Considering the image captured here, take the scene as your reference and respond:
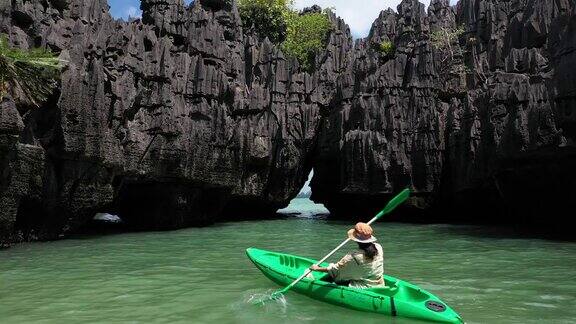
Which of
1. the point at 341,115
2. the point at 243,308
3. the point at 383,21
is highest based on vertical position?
the point at 383,21

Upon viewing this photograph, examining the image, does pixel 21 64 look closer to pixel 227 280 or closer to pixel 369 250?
pixel 227 280

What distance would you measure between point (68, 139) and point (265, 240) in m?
8.46

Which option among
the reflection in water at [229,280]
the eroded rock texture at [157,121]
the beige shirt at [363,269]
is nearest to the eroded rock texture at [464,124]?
the eroded rock texture at [157,121]

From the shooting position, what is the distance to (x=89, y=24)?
2231 centimetres

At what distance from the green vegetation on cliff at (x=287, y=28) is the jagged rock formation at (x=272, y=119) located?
101 inches

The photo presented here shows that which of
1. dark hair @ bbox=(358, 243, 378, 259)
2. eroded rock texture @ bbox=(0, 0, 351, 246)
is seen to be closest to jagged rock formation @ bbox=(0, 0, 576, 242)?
eroded rock texture @ bbox=(0, 0, 351, 246)

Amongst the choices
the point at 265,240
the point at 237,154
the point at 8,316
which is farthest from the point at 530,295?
the point at 237,154

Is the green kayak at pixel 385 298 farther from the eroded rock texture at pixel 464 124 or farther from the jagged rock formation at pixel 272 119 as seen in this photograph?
the eroded rock texture at pixel 464 124

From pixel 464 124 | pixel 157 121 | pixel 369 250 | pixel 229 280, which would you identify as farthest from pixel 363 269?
pixel 464 124

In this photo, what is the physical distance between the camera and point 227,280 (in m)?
10.4

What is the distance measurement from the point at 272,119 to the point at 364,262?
23.4 m

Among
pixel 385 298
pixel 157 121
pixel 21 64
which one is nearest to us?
pixel 385 298

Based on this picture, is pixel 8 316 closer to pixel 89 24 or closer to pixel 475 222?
pixel 89 24

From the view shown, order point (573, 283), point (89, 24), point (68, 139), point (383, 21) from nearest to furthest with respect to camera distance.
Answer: point (573, 283), point (68, 139), point (89, 24), point (383, 21)
